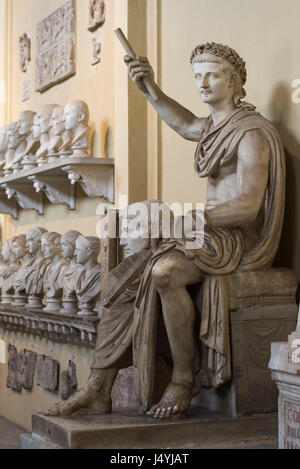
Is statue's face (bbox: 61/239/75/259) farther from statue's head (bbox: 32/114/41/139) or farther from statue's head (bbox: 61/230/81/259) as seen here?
statue's head (bbox: 32/114/41/139)

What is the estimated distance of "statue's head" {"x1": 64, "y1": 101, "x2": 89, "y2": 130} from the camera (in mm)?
6523

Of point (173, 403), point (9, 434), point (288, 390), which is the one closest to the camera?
point (288, 390)

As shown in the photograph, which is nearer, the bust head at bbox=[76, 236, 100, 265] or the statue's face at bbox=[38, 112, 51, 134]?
the bust head at bbox=[76, 236, 100, 265]

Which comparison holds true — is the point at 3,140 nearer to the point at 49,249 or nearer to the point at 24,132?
the point at 24,132

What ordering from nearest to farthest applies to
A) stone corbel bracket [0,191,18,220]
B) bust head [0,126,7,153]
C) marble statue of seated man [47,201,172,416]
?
1. marble statue of seated man [47,201,172,416]
2. bust head [0,126,7,153]
3. stone corbel bracket [0,191,18,220]

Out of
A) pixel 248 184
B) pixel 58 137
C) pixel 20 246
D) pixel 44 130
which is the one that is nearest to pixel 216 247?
pixel 248 184

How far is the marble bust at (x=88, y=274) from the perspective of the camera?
618cm

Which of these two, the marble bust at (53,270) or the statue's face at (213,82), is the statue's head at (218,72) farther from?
the marble bust at (53,270)

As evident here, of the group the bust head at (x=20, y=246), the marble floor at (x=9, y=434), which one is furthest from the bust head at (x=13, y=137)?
the marble floor at (x=9, y=434)

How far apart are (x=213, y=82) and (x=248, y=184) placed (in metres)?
0.60

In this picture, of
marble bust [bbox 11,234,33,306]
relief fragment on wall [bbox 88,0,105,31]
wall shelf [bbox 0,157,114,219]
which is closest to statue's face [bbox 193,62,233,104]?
wall shelf [bbox 0,157,114,219]

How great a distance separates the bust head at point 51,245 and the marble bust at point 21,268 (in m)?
0.55

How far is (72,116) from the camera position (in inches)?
257

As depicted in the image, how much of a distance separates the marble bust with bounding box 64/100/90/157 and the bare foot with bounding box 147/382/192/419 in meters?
2.65
